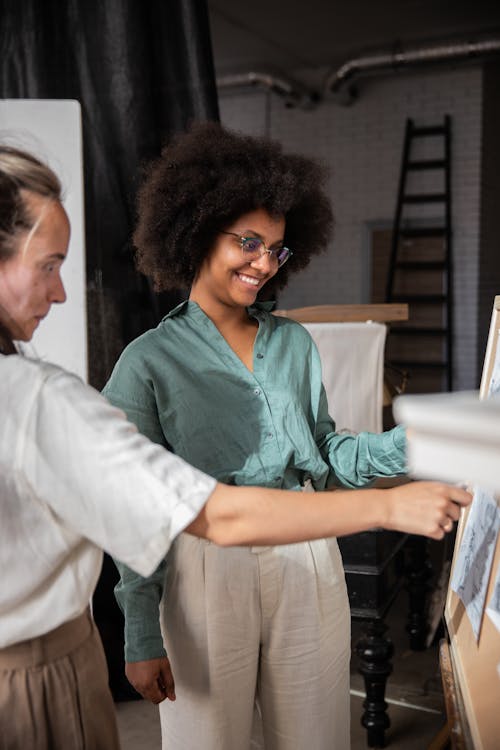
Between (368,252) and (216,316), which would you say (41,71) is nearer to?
(216,316)

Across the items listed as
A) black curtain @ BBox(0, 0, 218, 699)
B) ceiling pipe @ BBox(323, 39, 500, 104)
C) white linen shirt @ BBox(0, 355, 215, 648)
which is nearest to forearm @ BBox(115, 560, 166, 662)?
white linen shirt @ BBox(0, 355, 215, 648)

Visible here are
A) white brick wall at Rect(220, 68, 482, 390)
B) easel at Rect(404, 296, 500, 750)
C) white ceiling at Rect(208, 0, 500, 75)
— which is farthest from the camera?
white brick wall at Rect(220, 68, 482, 390)

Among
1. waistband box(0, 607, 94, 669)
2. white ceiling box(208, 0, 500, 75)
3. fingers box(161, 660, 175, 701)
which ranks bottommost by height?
fingers box(161, 660, 175, 701)

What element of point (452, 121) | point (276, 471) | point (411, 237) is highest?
point (452, 121)

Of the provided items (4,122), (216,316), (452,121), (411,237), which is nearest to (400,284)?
(411,237)

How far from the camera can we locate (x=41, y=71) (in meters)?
2.55

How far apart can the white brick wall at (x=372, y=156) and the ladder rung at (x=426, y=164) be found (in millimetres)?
118

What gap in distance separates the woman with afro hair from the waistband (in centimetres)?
39

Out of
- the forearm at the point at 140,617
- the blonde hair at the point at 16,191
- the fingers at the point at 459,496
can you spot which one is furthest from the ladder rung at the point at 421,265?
the blonde hair at the point at 16,191

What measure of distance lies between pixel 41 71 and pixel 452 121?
5155 millimetres

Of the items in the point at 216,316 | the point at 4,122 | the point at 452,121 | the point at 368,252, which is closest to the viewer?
the point at 216,316

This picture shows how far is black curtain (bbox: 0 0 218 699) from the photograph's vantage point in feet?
8.35

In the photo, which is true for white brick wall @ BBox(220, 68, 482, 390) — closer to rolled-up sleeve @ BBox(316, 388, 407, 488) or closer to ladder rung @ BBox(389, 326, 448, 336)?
ladder rung @ BBox(389, 326, 448, 336)

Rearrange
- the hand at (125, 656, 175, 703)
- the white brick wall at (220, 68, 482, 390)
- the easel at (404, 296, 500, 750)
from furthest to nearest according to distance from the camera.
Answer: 1. the white brick wall at (220, 68, 482, 390)
2. the hand at (125, 656, 175, 703)
3. the easel at (404, 296, 500, 750)
